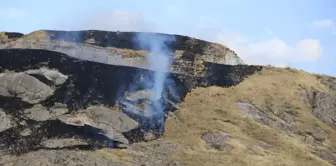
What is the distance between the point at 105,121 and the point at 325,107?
57.7 ft

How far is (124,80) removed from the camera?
3112 cm

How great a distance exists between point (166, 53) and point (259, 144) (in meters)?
13.0

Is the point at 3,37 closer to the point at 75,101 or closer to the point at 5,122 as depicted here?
the point at 75,101

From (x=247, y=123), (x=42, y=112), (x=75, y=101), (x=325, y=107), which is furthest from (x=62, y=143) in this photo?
(x=325, y=107)

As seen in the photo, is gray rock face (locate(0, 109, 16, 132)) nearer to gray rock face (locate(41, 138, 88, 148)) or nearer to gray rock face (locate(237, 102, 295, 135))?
gray rock face (locate(41, 138, 88, 148))

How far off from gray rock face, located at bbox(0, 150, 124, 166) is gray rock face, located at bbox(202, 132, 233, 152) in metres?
6.30

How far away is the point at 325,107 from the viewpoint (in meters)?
34.3

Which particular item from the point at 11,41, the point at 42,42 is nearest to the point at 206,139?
the point at 42,42

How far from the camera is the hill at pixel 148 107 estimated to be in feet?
79.5

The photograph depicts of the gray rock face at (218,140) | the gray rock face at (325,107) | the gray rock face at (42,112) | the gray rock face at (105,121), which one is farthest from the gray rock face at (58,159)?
the gray rock face at (325,107)

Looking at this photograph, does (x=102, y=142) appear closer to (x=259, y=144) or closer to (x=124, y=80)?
(x=124, y=80)

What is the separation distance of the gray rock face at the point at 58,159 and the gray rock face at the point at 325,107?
17.6 metres

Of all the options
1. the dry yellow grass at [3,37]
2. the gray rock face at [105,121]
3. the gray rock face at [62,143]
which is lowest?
the gray rock face at [62,143]

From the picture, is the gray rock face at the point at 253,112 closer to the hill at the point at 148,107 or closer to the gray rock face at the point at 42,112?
the hill at the point at 148,107
